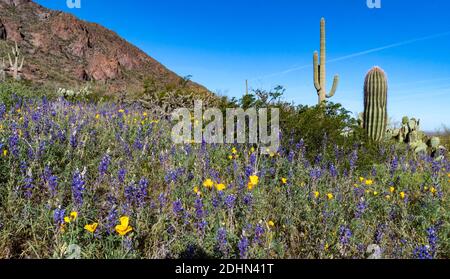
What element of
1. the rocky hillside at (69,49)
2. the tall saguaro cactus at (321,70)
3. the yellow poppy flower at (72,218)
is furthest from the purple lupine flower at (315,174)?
the rocky hillside at (69,49)

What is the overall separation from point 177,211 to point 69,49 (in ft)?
152

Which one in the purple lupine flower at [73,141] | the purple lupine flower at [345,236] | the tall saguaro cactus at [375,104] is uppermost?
the tall saguaro cactus at [375,104]

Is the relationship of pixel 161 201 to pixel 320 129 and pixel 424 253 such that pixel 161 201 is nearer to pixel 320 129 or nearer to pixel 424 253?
pixel 424 253

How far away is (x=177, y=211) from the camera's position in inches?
86.8

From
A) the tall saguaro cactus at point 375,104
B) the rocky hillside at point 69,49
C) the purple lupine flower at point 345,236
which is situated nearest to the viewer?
the purple lupine flower at point 345,236

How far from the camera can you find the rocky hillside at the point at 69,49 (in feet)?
116

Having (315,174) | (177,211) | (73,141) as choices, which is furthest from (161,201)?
(315,174)

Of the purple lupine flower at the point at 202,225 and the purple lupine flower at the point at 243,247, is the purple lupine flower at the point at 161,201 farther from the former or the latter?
the purple lupine flower at the point at 243,247

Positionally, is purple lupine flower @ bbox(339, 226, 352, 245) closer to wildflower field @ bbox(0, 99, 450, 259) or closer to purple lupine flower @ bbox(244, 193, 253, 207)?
wildflower field @ bbox(0, 99, 450, 259)

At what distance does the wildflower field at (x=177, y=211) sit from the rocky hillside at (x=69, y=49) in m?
31.3

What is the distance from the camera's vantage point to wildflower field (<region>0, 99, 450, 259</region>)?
1923 millimetres

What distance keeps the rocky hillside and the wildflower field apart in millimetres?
31305
